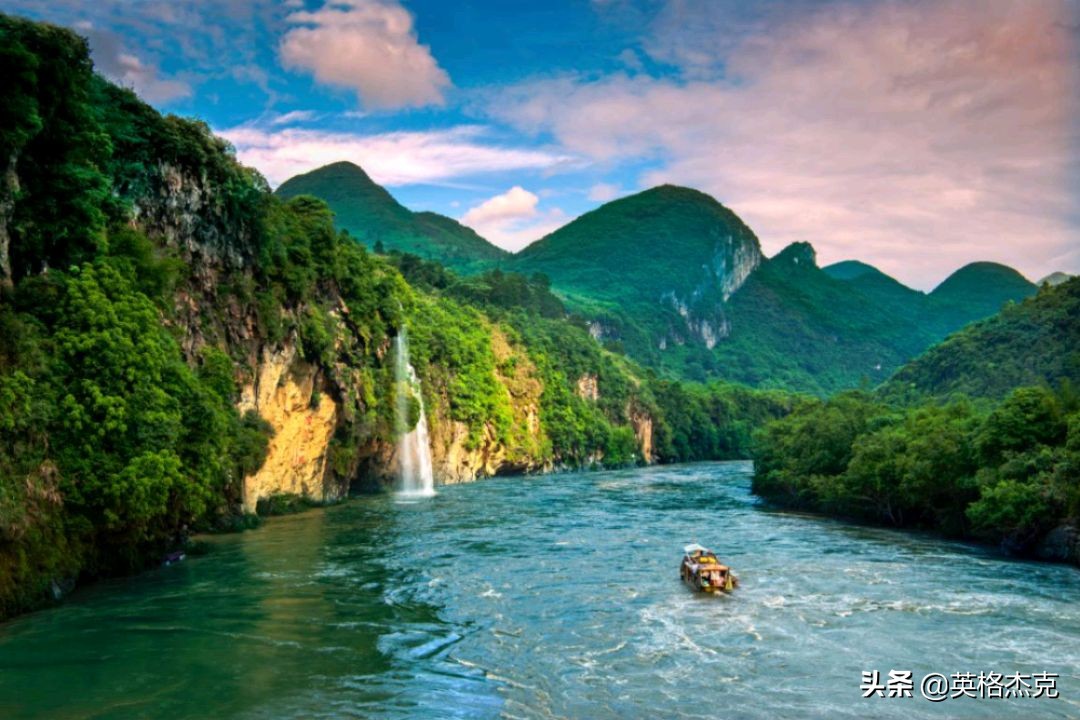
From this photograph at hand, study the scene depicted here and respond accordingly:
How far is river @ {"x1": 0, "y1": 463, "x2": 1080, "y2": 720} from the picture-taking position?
63.3 ft

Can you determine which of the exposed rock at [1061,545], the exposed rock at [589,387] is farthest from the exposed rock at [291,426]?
the exposed rock at [589,387]

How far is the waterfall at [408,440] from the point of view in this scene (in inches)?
2832

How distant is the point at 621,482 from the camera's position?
286ft

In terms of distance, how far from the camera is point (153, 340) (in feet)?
100

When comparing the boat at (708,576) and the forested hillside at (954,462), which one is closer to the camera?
the boat at (708,576)

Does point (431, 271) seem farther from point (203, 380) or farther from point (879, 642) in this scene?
point (879, 642)

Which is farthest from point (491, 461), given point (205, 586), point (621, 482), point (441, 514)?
point (205, 586)

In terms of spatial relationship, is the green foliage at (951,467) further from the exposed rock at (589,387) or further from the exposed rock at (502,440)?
the exposed rock at (589,387)

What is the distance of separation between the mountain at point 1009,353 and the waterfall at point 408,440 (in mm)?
54177

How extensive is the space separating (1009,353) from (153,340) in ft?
291

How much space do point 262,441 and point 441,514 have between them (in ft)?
40.1

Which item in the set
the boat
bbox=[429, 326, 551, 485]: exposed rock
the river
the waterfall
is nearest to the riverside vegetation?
bbox=[429, 326, 551, 485]: exposed rock

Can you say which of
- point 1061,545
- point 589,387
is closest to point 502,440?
point 589,387

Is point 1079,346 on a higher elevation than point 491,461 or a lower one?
higher
